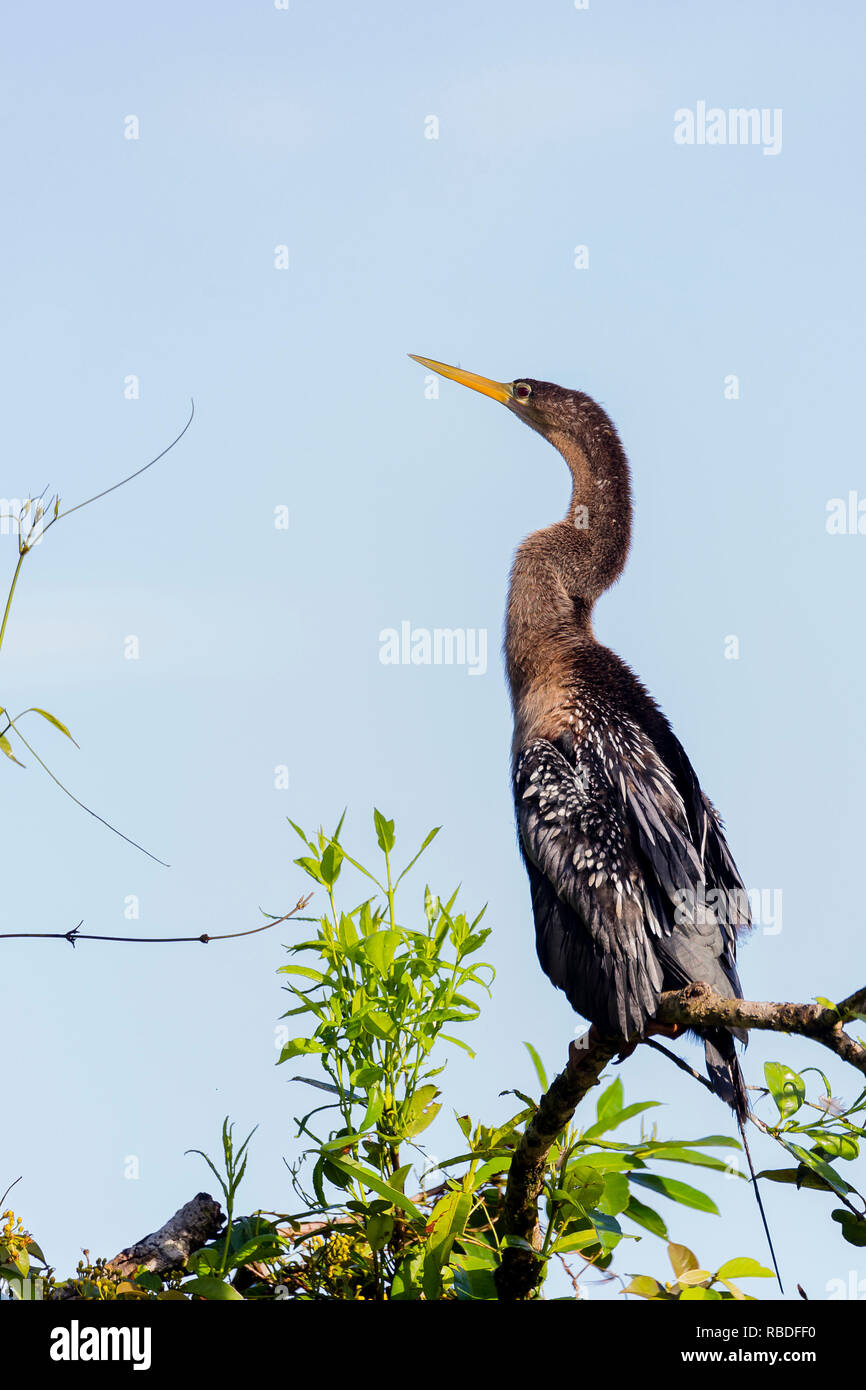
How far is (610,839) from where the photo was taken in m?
3.44

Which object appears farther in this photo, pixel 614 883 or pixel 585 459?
pixel 585 459

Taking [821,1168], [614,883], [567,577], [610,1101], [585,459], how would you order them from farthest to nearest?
[585,459], [567,577], [614,883], [610,1101], [821,1168]

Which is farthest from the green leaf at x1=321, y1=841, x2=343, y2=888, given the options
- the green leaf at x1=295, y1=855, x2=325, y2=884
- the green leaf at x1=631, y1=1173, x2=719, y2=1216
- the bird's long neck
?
the bird's long neck

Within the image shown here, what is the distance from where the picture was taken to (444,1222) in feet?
9.29

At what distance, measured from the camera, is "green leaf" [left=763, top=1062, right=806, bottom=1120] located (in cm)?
279

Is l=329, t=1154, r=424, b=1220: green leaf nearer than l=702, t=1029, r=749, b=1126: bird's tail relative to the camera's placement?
Yes

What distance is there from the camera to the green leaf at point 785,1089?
2.79m

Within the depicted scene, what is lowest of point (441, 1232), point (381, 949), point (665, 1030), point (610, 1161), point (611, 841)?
point (441, 1232)

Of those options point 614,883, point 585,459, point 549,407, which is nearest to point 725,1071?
point 614,883

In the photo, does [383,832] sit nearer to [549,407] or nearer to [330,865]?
[330,865]

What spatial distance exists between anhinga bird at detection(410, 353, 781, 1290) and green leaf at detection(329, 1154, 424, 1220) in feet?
2.09

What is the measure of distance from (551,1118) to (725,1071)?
0.58 metres

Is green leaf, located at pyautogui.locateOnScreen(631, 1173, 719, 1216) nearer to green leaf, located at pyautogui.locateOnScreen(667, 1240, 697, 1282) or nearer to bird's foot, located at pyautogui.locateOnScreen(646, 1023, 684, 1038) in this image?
green leaf, located at pyautogui.locateOnScreen(667, 1240, 697, 1282)
